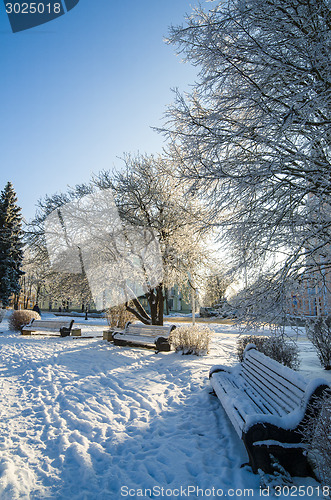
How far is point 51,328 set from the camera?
14805 millimetres

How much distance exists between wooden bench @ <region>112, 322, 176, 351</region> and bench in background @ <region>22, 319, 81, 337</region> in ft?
13.7

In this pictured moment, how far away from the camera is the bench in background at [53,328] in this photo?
14.3 m

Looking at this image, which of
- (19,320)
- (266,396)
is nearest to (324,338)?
(266,396)

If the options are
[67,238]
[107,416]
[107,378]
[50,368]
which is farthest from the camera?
[67,238]

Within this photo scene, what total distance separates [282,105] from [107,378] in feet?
20.1

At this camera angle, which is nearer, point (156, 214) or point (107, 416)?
point (107, 416)

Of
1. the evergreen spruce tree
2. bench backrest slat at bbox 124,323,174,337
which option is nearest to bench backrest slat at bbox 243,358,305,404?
bench backrest slat at bbox 124,323,174,337

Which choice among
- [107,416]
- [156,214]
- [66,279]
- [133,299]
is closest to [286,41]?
[107,416]

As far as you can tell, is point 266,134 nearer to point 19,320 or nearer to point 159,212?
point 159,212

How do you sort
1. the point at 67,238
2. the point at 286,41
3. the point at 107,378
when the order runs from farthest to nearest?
the point at 67,238, the point at 107,378, the point at 286,41

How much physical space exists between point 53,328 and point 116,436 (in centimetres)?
1194

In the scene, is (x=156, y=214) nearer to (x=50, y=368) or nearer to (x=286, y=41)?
(x=50, y=368)

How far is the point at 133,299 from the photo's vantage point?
477 inches

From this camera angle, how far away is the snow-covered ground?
2803mm
